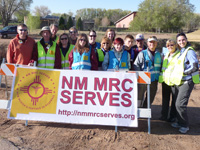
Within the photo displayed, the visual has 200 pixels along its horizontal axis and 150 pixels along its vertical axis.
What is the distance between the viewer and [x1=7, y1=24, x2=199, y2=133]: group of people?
4750 mm

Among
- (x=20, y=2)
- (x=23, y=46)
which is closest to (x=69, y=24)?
(x=20, y=2)

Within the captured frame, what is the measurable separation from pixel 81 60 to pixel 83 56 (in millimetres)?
102

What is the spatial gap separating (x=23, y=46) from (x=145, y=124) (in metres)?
3.52

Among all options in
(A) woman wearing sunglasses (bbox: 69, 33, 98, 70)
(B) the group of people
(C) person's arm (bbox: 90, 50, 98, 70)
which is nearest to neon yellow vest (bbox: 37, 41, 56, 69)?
(B) the group of people

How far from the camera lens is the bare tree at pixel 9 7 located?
173 ft

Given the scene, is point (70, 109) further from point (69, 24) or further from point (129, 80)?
point (69, 24)

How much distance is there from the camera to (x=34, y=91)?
480 centimetres

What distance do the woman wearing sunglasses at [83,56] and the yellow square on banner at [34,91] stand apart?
1.68 ft

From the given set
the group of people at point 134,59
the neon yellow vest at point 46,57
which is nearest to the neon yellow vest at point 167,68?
the group of people at point 134,59

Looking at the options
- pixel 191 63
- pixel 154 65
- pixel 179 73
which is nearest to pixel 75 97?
pixel 154 65

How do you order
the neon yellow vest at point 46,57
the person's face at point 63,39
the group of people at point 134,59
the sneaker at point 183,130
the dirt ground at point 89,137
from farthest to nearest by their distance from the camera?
the person's face at point 63,39 → the neon yellow vest at point 46,57 → the sneaker at point 183,130 → the group of people at point 134,59 → the dirt ground at point 89,137

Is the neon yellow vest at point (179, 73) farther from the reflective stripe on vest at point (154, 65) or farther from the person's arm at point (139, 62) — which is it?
the person's arm at point (139, 62)

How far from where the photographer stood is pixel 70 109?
472cm

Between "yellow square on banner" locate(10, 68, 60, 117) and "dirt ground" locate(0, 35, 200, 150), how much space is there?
1.50 ft
